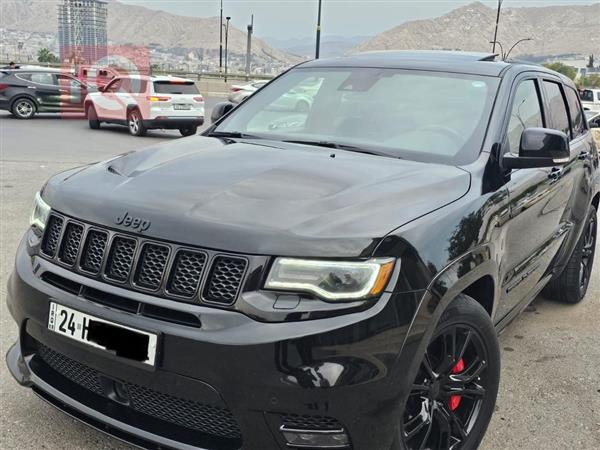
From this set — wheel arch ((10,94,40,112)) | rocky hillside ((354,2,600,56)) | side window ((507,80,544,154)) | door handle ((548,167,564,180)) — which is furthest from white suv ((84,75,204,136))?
rocky hillside ((354,2,600,56))

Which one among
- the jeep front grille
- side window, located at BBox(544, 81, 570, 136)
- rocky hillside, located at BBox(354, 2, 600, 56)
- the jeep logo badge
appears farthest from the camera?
rocky hillside, located at BBox(354, 2, 600, 56)

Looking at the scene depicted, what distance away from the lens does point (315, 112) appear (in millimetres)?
3748

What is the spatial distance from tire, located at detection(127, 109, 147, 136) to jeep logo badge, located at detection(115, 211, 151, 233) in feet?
47.0

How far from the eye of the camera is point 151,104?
52.3 ft

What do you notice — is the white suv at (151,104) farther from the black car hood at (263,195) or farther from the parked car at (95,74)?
the black car hood at (263,195)

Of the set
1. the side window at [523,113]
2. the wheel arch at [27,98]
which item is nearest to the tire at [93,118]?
the wheel arch at [27,98]

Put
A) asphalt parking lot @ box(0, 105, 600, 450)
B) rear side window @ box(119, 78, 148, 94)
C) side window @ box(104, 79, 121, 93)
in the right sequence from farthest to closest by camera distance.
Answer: side window @ box(104, 79, 121, 93) < rear side window @ box(119, 78, 148, 94) < asphalt parking lot @ box(0, 105, 600, 450)

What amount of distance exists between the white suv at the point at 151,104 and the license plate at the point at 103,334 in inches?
558

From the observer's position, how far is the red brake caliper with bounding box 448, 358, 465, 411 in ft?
8.57

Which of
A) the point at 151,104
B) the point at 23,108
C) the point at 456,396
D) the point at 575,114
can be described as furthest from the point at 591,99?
the point at 456,396

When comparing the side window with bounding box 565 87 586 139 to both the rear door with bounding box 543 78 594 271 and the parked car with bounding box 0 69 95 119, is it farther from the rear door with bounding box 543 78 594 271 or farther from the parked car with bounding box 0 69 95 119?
the parked car with bounding box 0 69 95 119

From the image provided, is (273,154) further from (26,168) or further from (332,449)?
(26,168)

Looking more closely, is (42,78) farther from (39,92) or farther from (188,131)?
(188,131)

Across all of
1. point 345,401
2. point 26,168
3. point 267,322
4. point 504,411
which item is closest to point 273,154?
point 267,322
